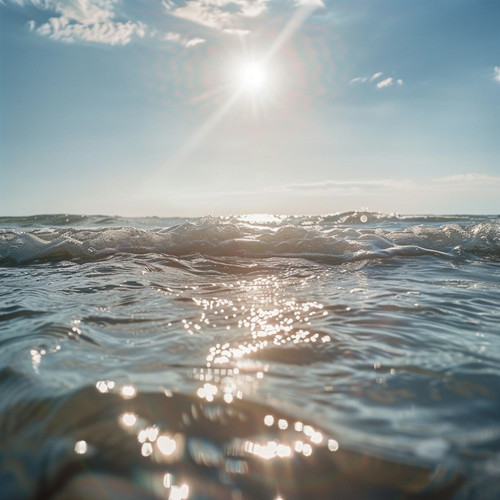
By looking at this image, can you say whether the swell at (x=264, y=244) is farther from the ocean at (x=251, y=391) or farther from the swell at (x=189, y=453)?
the swell at (x=189, y=453)

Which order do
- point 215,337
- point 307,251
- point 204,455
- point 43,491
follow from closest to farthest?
point 43,491 → point 204,455 → point 215,337 → point 307,251

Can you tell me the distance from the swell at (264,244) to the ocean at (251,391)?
1934 millimetres

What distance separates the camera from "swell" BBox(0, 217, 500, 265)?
5297 mm

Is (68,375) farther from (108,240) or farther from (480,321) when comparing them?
(108,240)

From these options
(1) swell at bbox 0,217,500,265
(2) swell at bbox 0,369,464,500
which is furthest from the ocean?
(1) swell at bbox 0,217,500,265

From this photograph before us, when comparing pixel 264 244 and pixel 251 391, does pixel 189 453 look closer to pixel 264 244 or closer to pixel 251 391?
pixel 251 391

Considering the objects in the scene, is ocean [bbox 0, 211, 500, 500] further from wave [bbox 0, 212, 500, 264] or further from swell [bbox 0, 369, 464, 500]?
wave [bbox 0, 212, 500, 264]

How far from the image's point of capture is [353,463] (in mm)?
1020

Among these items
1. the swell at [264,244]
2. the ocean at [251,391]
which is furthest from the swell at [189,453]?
the swell at [264,244]

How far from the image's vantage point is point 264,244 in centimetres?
583

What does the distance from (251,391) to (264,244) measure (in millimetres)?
4497

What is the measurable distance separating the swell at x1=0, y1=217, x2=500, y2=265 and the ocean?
6.34 feet

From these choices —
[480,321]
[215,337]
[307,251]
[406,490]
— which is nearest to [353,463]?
[406,490]

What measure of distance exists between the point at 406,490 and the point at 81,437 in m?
0.89
